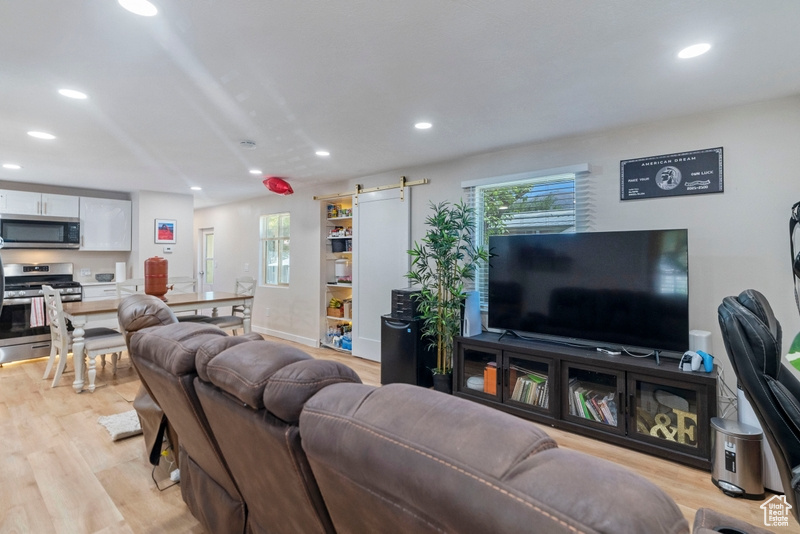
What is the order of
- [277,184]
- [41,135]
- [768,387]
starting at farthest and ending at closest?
[277,184] < [41,135] < [768,387]

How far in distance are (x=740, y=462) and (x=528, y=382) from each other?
128cm

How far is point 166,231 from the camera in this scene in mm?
6012

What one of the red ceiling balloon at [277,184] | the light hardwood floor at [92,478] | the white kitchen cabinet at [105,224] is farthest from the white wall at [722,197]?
the white kitchen cabinet at [105,224]

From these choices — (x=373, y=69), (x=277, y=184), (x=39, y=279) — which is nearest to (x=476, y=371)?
(x=373, y=69)

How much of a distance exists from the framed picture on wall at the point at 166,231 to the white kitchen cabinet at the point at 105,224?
0.44m

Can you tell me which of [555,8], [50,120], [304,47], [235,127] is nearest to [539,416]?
[555,8]

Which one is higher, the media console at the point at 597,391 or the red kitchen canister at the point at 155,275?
the red kitchen canister at the point at 155,275

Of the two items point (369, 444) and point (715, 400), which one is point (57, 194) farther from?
point (715, 400)

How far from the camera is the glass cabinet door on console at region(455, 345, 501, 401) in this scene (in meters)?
3.26

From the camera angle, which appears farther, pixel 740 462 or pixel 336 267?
pixel 336 267

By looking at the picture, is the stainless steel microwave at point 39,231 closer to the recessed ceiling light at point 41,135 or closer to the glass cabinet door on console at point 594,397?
the recessed ceiling light at point 41,135

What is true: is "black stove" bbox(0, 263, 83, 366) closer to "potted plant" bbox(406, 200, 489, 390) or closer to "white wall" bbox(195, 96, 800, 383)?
"potted plant" bbox(406, 200, 489, 390)

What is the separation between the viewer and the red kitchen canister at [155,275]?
328 cm

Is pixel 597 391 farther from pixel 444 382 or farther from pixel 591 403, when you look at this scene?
pixel 444 382
